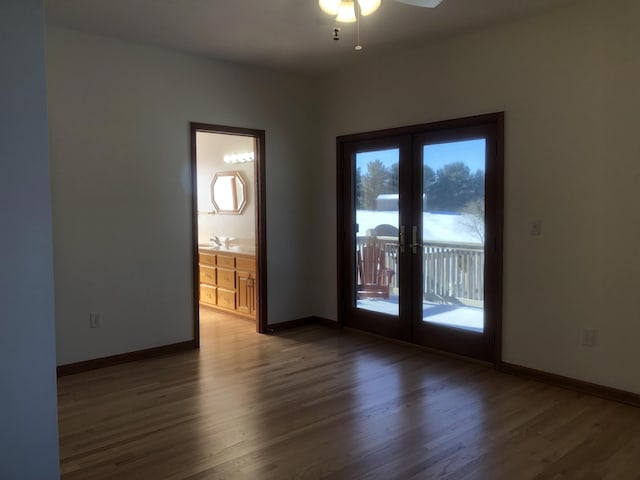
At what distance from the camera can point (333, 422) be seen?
10.5 feet

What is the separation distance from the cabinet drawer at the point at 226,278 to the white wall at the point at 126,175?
125 centimetres

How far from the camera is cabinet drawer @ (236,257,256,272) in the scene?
5766 mm

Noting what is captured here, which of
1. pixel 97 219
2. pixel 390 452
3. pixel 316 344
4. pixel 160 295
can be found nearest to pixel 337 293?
pixel 316 344

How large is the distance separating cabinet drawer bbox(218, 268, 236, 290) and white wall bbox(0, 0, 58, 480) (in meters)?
4.16

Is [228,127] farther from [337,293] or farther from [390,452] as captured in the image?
[390,452]

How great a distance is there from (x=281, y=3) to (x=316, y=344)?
120 inches

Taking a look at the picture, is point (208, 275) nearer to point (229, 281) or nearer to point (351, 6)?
point (229, 281)

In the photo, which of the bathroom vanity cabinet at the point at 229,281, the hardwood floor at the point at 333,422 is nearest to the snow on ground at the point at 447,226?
the hardwood floor at the point at 333,422

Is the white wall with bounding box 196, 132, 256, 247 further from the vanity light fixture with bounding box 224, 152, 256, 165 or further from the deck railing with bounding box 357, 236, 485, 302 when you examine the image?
the deck railing with bounding box 357, 236, 485, 302

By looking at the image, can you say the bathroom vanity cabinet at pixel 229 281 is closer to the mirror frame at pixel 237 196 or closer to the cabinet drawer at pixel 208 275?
the cabinet drawer at pixel 208 275

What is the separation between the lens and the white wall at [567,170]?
3.46 meters

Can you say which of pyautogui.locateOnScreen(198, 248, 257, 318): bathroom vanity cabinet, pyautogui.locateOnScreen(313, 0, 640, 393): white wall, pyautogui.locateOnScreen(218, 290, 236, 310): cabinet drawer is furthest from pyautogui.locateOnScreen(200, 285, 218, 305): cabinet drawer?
pyautogui.locateOnScreen(313, 0, 640, 393): white wall

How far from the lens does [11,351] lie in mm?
1895

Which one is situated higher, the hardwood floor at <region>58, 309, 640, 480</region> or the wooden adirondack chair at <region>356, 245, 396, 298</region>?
the wooden adirondack chair at <region>356, 245, 396, 298</region>
